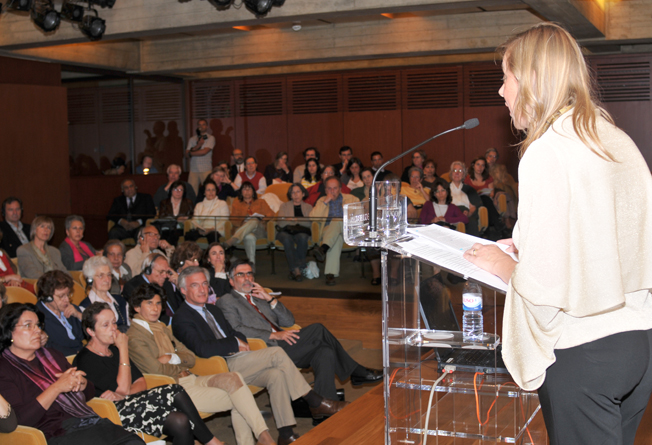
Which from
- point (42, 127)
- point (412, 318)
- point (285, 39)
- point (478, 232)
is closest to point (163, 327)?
point (412, 318)

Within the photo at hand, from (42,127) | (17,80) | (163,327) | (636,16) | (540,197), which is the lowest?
(163,327)

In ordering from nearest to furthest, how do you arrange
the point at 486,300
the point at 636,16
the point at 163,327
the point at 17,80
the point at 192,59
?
the point at 486,300 < the point at 163,327 < the point at 636,16 < the point at 17,80 < the point at 192,59

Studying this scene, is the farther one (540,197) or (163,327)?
(163,327)

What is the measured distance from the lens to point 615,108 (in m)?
9.30

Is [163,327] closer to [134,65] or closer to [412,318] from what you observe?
[412,318]

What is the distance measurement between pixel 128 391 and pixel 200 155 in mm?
8038

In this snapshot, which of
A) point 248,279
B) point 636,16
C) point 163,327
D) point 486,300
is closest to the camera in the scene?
point 486,300

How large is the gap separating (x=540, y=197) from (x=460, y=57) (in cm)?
957

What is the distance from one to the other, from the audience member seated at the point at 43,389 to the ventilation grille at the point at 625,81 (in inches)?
336

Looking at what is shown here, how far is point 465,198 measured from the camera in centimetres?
668

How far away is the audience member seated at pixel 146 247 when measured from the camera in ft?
20.1

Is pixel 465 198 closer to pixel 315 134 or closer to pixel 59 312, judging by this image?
pixel 59 312

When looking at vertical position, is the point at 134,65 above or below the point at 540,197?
above

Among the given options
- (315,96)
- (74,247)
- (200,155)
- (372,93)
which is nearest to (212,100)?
(200,155)
